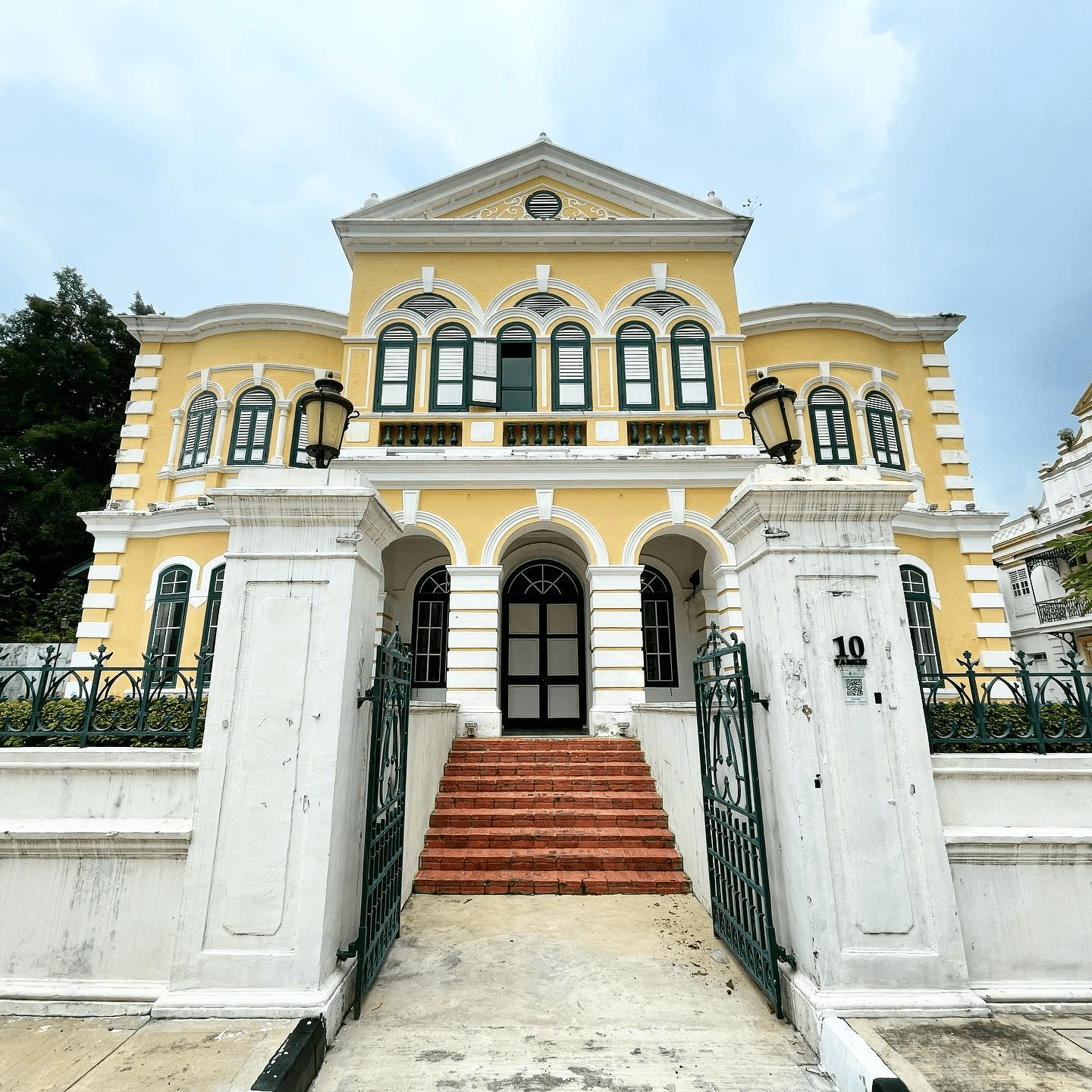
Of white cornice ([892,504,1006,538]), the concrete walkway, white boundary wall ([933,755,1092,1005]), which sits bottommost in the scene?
the concrete walkway

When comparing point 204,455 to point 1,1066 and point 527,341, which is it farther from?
point 1,1066

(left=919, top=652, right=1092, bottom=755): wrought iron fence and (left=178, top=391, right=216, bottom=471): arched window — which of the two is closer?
(left=919, top=652, right=1092, bottom=755): wrought iron fence

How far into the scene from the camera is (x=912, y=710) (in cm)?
377

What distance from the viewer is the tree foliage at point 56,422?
65.7 feet

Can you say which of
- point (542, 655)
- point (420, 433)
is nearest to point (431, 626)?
point (542, 655)

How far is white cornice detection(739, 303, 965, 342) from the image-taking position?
13.4 metres

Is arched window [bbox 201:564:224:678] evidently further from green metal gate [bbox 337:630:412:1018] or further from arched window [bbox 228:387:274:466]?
green metal gate [bbox 337:630:412:1018]

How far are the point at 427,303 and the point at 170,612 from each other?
325 inches

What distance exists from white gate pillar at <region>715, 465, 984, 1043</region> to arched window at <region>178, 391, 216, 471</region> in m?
12.6

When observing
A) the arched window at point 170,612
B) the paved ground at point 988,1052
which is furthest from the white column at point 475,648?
the paved ground at point 988,1052

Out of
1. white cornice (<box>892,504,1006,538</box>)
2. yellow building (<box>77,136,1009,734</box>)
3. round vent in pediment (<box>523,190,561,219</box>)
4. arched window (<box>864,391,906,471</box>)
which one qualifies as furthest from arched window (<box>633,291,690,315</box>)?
white cornice (<box>892,504,1006,538</box>)

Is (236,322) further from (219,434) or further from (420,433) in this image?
(420,433)

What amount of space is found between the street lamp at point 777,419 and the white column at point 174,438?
42.2ft

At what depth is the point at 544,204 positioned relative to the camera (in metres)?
13.6
